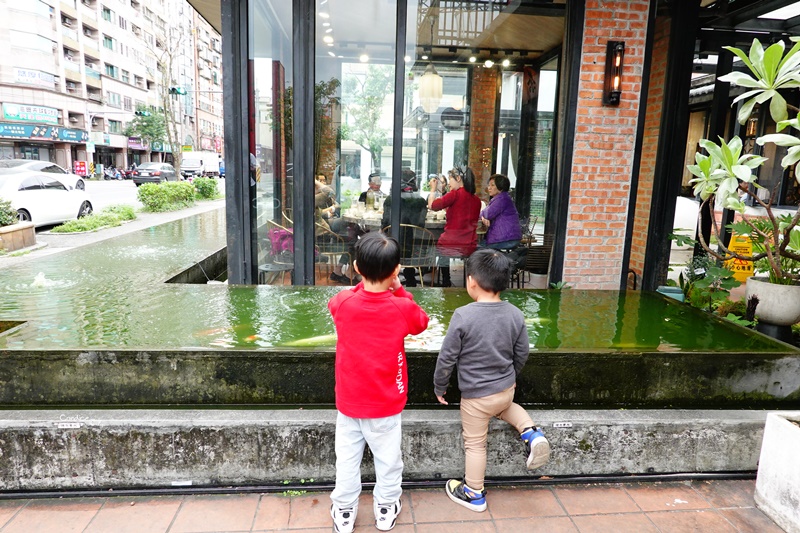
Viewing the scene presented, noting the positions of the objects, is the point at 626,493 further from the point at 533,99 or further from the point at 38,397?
the point at 533,99

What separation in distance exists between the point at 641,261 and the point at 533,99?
2243 millimetres

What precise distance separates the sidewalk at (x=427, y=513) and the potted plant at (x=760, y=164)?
149 centimetres

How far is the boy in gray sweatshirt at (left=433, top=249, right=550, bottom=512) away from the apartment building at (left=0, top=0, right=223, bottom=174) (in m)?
19.9

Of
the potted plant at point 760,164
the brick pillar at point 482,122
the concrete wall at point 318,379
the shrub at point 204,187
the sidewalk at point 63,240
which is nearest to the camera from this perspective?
the concrete wall at point 318,379

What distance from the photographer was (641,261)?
5.86 m

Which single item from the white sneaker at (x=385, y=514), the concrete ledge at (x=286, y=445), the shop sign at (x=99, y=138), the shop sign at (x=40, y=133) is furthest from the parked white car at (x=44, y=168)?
the shop sign at (x=99, y=138)

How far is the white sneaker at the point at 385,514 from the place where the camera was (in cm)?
236

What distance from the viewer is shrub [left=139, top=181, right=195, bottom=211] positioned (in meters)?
14.0

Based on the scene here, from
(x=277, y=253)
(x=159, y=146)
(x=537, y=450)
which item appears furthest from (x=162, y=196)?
(x=159, y=146)

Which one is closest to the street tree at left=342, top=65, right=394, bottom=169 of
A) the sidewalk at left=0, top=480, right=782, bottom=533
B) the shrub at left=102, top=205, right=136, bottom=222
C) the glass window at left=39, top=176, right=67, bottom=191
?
the sidewalk at left=0, top=480, right=782, bottom=533

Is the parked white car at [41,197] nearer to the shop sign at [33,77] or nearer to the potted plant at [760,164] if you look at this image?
the potted plant at [760,164]

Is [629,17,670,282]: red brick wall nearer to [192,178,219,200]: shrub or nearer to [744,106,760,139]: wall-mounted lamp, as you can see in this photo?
[744,106,760,139]: wall-mounted lamp

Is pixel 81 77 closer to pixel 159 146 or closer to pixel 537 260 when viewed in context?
pixel 159 146

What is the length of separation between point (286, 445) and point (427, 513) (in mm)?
764
